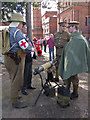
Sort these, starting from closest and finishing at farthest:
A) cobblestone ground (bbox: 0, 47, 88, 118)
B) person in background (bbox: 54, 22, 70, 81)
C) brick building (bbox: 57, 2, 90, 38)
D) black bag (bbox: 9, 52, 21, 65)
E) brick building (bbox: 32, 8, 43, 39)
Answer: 1. cobblestone ground (bbox: 0, 47, 88, 118)
2. black bag (bbox: 9, 52, 21, 65)
3. person in background (bbox: 54, 22, 70, 81)
4. brick building (bbox: 57, 2, 90, 38)
5. brick building (bbox: 32, 8, 43, 39)

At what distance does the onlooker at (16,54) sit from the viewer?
3.36 m

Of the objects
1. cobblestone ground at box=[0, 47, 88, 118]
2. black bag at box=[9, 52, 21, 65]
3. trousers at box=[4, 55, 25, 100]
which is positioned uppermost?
black bag at box=[9, 52, 21, 65]

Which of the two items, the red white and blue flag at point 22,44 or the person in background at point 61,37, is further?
the person in background at point 61,37

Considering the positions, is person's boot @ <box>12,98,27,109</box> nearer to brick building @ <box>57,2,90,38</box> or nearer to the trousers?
the trousers

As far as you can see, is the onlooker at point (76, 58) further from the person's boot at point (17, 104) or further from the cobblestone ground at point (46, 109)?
the person's boot at point (17, 104)

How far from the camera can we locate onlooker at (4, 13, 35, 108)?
3361mm

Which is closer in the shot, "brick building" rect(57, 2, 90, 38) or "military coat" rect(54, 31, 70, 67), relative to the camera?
"military coat" rect(54, 31, 70, 67)

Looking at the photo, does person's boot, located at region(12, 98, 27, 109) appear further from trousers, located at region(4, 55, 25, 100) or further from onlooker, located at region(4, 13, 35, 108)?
trousers, located at region(4, 55, 25, 100)

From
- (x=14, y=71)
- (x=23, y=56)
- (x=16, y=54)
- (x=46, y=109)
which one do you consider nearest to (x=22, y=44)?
(x=16, y=54)

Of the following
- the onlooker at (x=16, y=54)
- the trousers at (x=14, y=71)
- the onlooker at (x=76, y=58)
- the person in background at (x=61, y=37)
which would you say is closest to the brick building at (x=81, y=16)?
the person in background at (x=61, y=37)

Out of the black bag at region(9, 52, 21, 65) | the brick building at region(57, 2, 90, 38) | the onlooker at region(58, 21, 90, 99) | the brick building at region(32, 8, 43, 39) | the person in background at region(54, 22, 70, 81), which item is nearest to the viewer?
the black bag at region(9, 52, 21, 65)

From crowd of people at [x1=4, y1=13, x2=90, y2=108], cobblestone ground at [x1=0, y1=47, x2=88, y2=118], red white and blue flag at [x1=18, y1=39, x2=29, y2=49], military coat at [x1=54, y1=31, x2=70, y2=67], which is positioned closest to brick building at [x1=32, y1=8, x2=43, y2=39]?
military coat at [x1=54, y1=31, x2=70, y2=67]

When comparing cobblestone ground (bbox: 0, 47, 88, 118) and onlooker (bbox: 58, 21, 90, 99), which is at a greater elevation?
onlooker (bbox: 58, 21, 90, 99)

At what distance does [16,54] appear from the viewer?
344cm
